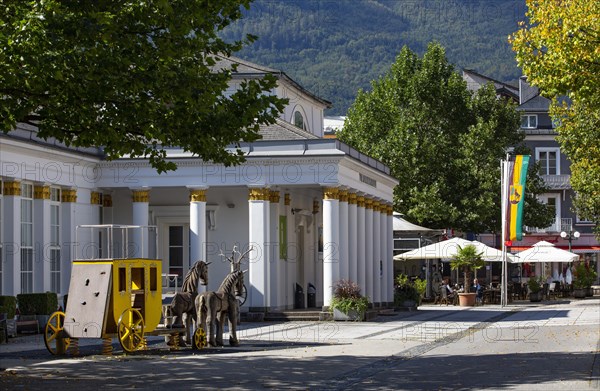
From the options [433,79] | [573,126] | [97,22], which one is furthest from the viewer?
[433,79]

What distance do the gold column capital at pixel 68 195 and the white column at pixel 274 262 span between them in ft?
21.2

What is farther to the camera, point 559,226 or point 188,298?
point 559,226

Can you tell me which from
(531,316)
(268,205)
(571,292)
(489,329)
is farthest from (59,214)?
(571,292)

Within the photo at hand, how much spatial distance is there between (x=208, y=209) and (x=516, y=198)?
14172mm

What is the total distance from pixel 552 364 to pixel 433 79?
5068cm

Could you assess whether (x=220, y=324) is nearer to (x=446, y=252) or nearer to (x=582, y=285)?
(x=446, y=252)

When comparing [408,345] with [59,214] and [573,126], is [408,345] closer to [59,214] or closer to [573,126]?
[59,214]

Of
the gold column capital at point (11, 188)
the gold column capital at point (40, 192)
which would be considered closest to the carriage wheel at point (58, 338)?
the gold column capital at point (11, 188)

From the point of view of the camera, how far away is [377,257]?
160 feet

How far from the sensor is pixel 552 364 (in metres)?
20.9

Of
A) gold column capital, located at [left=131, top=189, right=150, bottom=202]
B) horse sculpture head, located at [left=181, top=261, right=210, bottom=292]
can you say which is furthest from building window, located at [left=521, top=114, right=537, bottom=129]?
horse sculpture head, located at [left=181, top=261, right=210, bottom=292]

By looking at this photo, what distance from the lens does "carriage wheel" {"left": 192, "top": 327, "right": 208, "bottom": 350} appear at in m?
25.6

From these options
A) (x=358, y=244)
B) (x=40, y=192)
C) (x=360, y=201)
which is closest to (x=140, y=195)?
(x=40, y=192)

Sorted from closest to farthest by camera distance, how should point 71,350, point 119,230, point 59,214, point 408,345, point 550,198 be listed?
point 71,350 → point 408,345 → point 59,214 → point 119,230 → point 550,198
